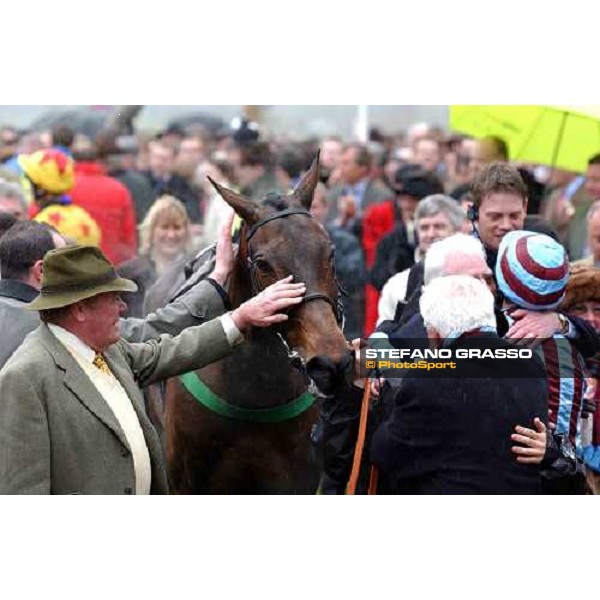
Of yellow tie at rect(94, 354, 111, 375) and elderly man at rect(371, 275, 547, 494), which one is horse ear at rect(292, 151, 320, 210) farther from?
yellow tie at rect(94, 354, 111, 375)

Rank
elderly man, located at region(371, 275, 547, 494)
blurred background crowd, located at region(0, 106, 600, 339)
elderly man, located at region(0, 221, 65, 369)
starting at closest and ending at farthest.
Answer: elderly man, located at region(371, 275, 547, 494) → elderly man, located at region(0, 221, 65, 369) → blurred background crowd, located at region(0, 106, 600, 339)

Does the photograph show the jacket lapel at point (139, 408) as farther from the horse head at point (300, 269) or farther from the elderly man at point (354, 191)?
the elderly man at point (354, 191)

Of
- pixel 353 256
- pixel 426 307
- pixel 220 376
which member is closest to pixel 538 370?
pixel 426 307

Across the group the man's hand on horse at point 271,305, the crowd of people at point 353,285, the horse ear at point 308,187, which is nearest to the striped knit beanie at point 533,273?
the crowd of people at point 353,285

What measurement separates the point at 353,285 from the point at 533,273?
151 centimetres

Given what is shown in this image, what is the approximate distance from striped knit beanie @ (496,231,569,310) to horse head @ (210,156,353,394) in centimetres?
86

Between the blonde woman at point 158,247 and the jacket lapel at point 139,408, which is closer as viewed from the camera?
the jacket lapel at point 139,408

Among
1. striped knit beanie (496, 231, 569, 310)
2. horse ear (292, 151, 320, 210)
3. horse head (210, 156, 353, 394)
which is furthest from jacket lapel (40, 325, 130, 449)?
striped knit beanie (496, 231, 569, 310)

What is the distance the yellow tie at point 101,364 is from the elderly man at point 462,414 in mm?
1236

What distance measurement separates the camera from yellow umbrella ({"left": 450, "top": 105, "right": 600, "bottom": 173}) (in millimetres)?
6945

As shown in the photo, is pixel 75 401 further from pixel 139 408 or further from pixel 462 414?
pixel 462 414

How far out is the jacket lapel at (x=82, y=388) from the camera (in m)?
5.14

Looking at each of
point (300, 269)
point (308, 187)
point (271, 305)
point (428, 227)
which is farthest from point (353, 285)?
point (271, 305)
